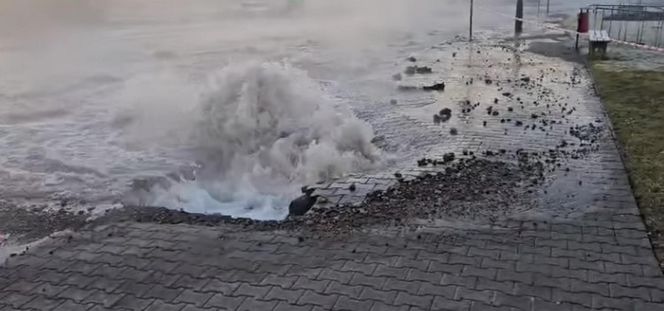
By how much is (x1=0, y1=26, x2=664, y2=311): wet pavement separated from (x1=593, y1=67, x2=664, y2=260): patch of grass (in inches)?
7.6

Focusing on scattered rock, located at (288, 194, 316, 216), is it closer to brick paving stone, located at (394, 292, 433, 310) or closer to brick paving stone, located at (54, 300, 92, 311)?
brick paving stone, located at (394, 292, 433, 310)

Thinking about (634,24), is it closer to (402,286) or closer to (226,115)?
(226,115)

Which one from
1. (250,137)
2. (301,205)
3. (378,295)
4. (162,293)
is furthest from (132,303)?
(250,137)

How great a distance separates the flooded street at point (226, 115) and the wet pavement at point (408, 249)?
0.73 m

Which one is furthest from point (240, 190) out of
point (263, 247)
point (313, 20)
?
point (313, 20)

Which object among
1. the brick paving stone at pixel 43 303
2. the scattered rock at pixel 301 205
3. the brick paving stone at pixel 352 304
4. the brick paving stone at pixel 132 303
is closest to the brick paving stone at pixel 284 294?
the brick paving stone at pixel 352 304

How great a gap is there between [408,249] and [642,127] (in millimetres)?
5760

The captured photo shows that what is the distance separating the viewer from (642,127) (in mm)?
10031

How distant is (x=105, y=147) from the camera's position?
10.7 m

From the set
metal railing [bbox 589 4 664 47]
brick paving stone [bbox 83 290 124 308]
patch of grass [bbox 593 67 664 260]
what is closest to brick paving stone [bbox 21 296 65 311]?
brick paving stone [bbox 83 290 124 308]

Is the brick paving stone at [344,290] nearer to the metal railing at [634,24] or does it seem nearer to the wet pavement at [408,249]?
the wet pavement at [408,249]

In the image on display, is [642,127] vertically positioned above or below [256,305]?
below

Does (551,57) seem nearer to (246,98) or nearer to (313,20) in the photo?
(246,98)

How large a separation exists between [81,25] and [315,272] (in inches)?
1105
